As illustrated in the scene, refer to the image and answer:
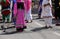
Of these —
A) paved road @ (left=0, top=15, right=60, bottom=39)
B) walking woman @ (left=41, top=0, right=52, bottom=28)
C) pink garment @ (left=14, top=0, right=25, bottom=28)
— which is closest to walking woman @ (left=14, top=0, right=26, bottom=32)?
pink garment @ (left=14, top=0, right=25, bottom=28)

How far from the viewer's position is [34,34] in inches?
568

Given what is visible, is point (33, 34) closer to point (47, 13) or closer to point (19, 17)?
point (19, 17)

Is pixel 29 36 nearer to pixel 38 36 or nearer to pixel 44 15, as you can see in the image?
pixel 38 36

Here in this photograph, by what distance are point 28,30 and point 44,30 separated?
0.81 m

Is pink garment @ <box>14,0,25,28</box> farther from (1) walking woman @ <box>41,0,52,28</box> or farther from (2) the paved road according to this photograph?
(1) walking woman @ <box>41,0,52,28</box>

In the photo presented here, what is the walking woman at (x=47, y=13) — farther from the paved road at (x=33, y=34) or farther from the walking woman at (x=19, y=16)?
the walking woman at (x=19, y=16)

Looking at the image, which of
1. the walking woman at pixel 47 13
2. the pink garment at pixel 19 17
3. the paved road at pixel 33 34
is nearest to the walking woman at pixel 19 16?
the pink garment at pixel 19 17

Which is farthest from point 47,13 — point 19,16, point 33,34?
point 33,34

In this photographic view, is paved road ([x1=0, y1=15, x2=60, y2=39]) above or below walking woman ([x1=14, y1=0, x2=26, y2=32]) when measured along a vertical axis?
below

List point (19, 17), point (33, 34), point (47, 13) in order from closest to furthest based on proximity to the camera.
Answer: point (33, 34), point (19, 17), point (47, 13)

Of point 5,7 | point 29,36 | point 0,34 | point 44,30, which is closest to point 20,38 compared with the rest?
point 29,36

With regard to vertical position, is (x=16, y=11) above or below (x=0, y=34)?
above

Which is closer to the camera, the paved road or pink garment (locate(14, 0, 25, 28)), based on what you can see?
the paved road

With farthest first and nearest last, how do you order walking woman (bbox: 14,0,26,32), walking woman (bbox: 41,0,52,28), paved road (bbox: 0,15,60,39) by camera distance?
walking woman (bbox: 41,0,52,28), walking woman (bbox: 14,0,26,32), paved road (bbox: 0,15,60,39)
